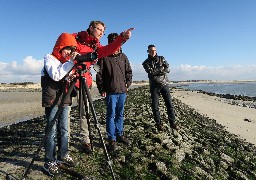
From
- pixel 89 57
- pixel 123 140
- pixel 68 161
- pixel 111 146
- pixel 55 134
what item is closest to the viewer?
pixel 89 57

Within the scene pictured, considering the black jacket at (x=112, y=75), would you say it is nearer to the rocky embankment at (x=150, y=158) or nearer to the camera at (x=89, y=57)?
the rocky embankment at (x=150, y=158)

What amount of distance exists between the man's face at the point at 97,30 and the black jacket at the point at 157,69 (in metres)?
3.76

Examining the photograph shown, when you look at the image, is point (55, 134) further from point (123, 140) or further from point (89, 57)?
point (123, 140)

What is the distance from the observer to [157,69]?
977 centimetres

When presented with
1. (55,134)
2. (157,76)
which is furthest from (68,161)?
(157,76)

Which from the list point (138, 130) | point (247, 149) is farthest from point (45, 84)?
point (247, 149)

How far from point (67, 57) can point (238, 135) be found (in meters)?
11.2

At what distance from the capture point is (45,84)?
5.45 m

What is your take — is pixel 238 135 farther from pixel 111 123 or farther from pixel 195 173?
pixel 111 123

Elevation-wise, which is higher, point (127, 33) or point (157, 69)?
point (127, 33)

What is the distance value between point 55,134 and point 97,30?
7.44ft

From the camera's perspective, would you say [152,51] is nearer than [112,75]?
No

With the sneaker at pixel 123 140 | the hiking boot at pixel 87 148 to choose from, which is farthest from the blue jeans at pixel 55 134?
the sneaker at pixel 123 140

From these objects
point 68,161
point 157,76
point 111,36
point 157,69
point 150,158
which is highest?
point 111,36
